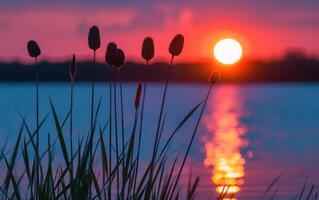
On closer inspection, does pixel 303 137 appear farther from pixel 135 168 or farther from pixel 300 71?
pixel 300 71

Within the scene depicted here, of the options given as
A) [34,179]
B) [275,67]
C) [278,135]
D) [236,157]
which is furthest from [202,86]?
[34,179]

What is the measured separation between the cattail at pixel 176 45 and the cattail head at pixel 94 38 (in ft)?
0.77

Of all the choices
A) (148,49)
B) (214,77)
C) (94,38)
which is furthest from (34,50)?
(214,77)

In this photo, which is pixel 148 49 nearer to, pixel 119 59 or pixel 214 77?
pixel 119 59

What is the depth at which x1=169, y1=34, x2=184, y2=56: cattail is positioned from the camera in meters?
2.85

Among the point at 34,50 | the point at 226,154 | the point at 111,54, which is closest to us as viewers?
the point at 111,54

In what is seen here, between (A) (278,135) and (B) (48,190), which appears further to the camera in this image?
(A) (278,135)

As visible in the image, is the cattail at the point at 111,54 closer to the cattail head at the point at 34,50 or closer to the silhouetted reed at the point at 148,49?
the silhouetted reed at the point at 148,49

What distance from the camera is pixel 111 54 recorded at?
2.81 meters

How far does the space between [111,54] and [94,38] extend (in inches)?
3.6

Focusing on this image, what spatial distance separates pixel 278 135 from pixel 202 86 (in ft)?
159

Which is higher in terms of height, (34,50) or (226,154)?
(226,154)

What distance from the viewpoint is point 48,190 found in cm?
309

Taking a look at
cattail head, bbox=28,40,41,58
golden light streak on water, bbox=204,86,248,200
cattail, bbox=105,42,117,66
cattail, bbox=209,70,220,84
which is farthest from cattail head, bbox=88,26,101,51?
golden light streak on water, bbox=204,86,248,200
